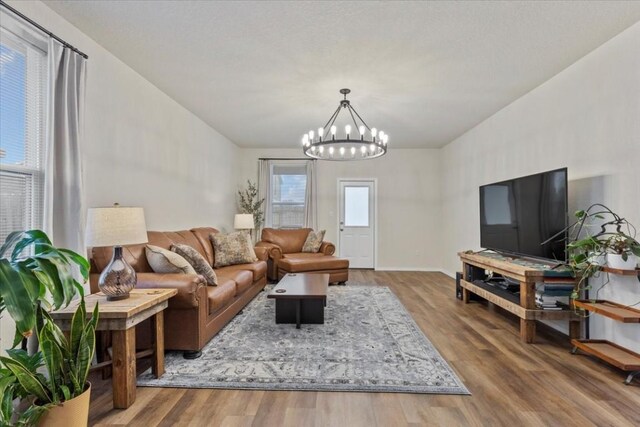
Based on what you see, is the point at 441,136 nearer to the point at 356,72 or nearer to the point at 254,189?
the point at 356,72

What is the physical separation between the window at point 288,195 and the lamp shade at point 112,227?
455cm

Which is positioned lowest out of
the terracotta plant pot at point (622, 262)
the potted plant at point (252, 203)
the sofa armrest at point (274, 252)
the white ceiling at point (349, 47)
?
the sofa armrest at point (274, 252)

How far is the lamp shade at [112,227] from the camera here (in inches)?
79.8

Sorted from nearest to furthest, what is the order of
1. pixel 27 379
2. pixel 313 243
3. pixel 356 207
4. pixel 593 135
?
pixel 27 379
pixel 593 135
pixel 313 243
pixel 356 207

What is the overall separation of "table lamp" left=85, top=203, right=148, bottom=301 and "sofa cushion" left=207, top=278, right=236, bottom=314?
30.0 inches

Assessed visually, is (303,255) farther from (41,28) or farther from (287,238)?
(41,28)

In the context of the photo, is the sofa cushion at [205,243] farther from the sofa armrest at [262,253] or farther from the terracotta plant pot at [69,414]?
the terracotta plant pot at [69,414]

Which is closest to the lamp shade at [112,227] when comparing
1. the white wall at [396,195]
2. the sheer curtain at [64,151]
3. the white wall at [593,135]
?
the sheer curtain at [64,151]

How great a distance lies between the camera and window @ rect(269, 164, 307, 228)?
266 inches

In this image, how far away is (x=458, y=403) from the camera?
1.97 m

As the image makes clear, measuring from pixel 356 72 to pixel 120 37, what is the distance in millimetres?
2132

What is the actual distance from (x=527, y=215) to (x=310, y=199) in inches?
163

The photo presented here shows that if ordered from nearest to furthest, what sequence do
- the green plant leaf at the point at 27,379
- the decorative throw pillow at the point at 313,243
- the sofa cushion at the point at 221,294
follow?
the green plant leaf at the point at 27,379 < the sofa cushion at the point at 221,294 < the decorative throw pillow at the point at 313,243

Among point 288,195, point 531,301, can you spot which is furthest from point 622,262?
point 288,195
